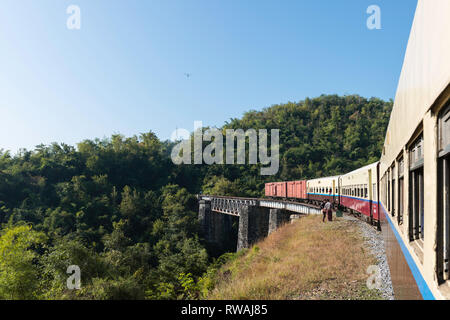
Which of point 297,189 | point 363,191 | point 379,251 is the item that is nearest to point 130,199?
point 297,189

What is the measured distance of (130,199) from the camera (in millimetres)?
54125

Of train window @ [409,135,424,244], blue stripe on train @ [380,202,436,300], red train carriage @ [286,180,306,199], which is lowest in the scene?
red train carriage @ [286,180,306,199]

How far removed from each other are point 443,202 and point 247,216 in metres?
31.3

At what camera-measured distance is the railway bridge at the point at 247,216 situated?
28594 mm

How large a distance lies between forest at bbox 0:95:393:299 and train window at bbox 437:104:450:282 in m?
11.1

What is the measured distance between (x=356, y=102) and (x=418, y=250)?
115203mm

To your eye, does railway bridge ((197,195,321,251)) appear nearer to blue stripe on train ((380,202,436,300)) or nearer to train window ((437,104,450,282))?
blue stripe on train ((380,202,436,300))

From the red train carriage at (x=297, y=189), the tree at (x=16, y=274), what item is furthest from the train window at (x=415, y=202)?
the red train carriage at (x=297, y=189)

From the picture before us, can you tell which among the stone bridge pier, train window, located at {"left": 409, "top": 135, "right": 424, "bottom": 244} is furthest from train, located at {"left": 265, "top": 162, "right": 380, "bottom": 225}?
train window, located at {"left": 409, "top": 135, "right": 424, "bottom": 244}

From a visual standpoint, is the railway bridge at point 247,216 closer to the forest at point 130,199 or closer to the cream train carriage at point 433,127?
A: the forest at point 130,199

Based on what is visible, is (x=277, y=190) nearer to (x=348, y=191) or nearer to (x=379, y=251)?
(x=348, y=191)

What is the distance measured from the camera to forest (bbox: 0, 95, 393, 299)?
49.3 ft
